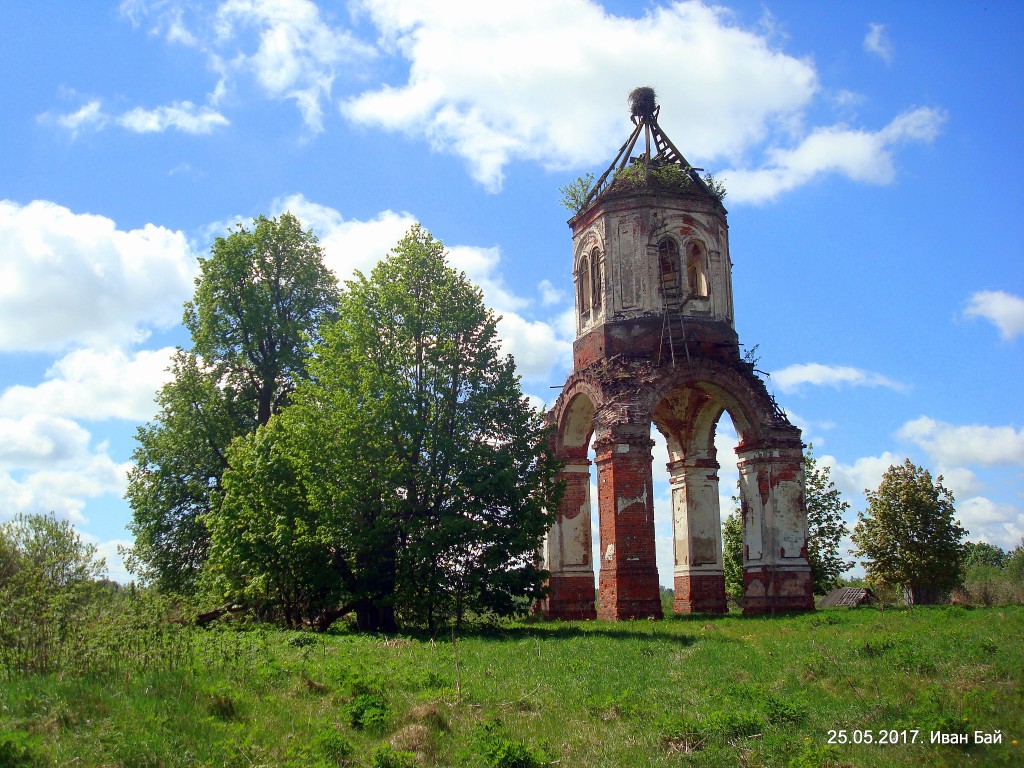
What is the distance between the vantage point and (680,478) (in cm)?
2536

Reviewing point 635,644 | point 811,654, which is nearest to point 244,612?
point 635,644

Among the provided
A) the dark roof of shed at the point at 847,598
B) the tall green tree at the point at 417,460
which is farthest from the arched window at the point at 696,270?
the dark roof of shed at the point at 847,598

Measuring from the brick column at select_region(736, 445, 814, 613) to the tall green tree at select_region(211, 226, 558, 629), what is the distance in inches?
238

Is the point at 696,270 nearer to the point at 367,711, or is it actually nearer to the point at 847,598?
the point at 367,711

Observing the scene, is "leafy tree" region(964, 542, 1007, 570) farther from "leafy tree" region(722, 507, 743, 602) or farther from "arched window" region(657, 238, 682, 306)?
"arched window" region(657, 238, 682, 306)

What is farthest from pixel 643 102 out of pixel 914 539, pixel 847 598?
pixel 847 598

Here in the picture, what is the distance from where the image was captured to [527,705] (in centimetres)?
1058

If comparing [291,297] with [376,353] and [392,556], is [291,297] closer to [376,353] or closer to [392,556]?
[376,353]

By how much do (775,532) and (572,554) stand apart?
5531 mm

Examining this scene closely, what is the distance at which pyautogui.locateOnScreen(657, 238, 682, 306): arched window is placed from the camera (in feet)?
77.2

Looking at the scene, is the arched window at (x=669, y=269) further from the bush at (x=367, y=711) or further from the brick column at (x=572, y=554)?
the bush at (x=367, y=711)

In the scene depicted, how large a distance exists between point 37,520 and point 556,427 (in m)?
21.4

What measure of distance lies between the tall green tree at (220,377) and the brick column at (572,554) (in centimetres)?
894

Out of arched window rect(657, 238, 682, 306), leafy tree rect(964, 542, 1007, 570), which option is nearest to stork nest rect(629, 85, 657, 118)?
arched window rect(657, 238, 682, 306)
